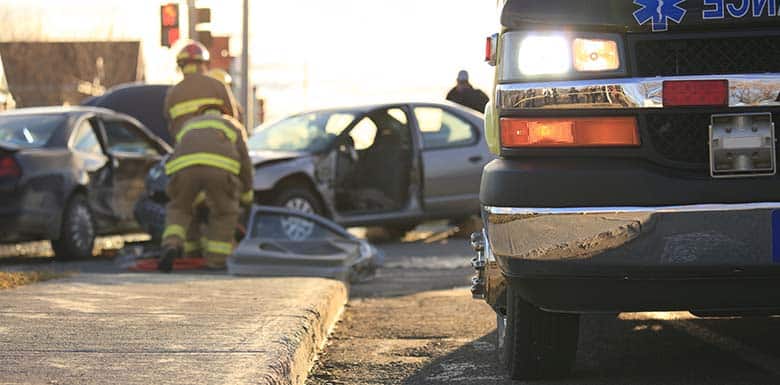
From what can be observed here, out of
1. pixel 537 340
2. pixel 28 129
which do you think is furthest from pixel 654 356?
pixel 28 129

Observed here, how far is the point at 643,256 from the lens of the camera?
4355 millimetres

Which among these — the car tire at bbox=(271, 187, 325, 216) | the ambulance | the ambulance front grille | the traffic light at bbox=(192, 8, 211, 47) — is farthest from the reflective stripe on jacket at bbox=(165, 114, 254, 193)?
the traffic light at bbox=(192, 8, 211, 47)

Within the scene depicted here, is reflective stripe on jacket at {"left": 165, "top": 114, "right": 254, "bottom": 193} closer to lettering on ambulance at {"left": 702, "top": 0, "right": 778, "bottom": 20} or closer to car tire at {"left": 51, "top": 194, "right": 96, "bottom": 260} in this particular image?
car tire at {"left": 51, "top": 194, "right": 96, "bottom": 260}

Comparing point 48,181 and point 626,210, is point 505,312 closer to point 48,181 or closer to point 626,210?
point 626,210

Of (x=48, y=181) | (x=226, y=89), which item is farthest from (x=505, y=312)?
(x=48, y=181)

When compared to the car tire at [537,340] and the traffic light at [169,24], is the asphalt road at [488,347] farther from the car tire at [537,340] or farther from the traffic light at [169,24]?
the traffic light at [169,24]

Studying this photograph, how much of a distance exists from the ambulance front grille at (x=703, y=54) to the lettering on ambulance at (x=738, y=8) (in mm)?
63

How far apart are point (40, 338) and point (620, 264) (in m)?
2.20

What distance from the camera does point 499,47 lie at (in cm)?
473

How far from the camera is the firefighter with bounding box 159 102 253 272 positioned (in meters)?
10.5

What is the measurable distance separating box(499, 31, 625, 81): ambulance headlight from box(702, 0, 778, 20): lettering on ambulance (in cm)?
28

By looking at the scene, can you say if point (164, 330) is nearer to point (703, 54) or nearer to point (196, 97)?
point (703, 54)

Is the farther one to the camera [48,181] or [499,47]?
[48,181]

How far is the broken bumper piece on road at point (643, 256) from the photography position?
4316 mm
